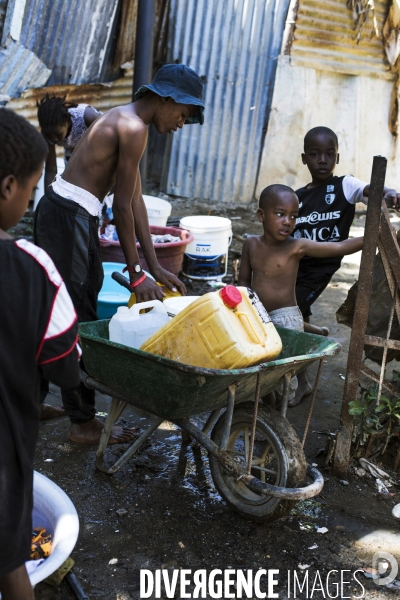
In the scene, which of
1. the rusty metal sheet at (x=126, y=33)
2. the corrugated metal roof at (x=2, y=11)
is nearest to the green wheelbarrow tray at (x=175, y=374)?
the corrugated metal roof at (x=2, y=11)

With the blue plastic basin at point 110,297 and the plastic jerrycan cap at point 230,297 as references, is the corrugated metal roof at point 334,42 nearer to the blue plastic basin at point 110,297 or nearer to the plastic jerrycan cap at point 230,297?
the blue plastic basin at point 110,297

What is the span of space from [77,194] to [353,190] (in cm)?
178

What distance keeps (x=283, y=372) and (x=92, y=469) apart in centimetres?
123

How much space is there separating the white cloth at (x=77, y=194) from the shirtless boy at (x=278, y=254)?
965mm

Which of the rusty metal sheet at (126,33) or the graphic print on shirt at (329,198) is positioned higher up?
the rusty metal sheet at (126,33)

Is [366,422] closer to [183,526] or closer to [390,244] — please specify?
[390,244]

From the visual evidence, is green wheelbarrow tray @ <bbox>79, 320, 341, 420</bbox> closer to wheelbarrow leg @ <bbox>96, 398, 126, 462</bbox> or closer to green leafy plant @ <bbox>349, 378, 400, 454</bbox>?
wheelbarrow leg @ <bbox>96, 398, 126, 462</bbox>

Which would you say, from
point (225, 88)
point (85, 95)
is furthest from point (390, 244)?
point (225, 88)

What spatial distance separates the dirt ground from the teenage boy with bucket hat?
1.67 ft

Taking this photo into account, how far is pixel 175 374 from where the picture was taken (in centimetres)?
273

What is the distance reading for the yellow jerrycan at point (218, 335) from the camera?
110 inches

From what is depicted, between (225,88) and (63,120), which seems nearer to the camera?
(63,120)

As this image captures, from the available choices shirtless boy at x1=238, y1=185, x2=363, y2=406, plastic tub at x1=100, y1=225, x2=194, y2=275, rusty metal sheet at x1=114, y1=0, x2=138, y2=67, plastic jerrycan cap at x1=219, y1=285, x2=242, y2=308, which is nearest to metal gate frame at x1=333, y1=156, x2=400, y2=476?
shirtless boy at x1=238, y1=185, x2=363, y2=406

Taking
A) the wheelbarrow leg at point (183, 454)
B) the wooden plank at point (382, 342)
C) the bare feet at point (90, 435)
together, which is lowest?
the wheelbarrow leg at point (183, 454)
